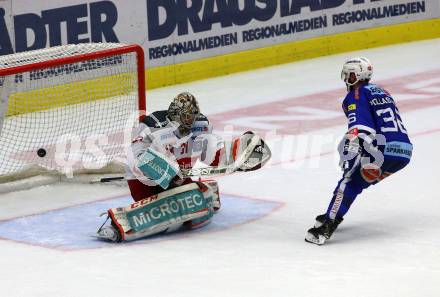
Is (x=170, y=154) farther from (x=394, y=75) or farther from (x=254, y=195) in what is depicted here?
(x=394, y=75)

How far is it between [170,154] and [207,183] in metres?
0.50

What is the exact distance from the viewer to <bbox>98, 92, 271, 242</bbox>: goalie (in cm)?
776

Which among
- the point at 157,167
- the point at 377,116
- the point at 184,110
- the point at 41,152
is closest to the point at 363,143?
the point at 377,116

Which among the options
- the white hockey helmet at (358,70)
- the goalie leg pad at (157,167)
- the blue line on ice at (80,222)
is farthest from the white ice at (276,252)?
the white hockey helmet at (358,70)

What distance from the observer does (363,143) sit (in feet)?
25.0

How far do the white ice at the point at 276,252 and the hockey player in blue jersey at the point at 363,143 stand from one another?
0.60 ft

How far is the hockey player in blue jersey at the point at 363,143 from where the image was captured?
7.60 m

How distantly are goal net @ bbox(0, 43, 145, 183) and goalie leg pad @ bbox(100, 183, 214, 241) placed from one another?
1.75 m

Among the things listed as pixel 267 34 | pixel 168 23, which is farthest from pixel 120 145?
pixel 267 34

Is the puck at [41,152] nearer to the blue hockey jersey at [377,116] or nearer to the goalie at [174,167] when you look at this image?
the goalie at [174,167]

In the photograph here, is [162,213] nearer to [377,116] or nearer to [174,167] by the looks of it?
[174,167]

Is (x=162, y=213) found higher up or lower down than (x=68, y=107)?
lower down

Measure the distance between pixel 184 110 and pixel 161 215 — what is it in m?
0.68

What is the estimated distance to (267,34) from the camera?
45.9 feet
